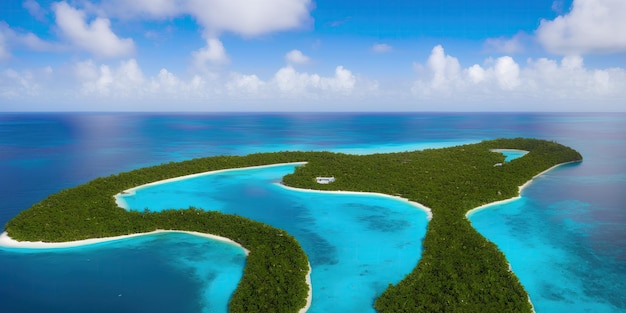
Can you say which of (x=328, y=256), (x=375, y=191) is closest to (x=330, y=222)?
(x=328, y=256)

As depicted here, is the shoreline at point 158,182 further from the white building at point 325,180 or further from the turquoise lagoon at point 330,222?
the white building at point 325,180

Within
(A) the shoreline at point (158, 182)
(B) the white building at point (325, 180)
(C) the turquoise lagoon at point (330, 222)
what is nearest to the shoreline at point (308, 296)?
(C) the turquoise lagoon at point (330, 222)

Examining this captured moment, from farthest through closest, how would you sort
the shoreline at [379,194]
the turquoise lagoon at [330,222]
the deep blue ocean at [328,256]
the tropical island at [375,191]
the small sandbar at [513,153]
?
the small sandbar at [513,153]
the shoreline at [379,194]
the turquoise lagoon at [330,222]
the deep blue ocean at [328,256]
the tropical island at [375,191]

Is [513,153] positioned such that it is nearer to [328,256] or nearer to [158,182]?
[328,256]

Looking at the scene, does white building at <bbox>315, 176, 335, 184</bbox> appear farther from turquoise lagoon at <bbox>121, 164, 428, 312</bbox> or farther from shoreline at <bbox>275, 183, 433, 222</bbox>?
turquoise lagoon at <bbox>121, 164, 428, 312</bbox>

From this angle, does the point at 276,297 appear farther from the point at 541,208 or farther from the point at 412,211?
the point at 541,208
